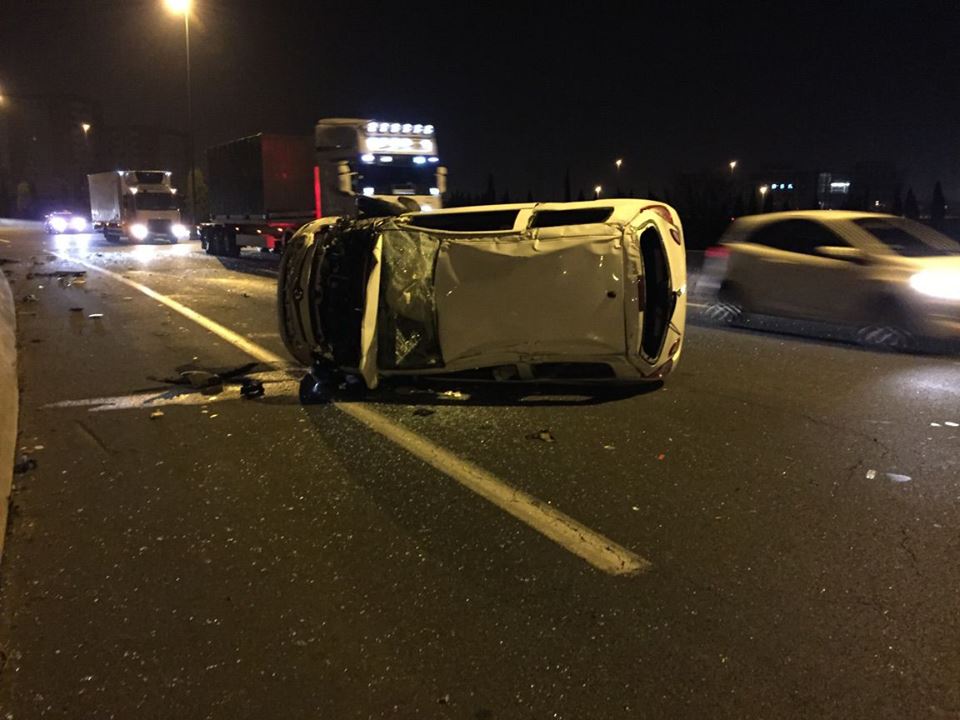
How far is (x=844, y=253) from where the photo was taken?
9.70 meters

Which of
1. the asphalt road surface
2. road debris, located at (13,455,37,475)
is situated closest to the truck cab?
the asphalt road surface

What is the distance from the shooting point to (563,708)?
289 cm

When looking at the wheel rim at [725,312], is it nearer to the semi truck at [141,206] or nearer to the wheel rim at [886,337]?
the wheel rim at [886,337]

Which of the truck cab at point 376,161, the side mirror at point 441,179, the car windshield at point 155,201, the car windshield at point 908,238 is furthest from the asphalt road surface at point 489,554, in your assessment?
the car windshield at point 155,201

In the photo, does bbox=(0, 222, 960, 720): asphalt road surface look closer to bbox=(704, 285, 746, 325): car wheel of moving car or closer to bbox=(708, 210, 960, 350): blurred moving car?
bbox=(708, 210, 960, 350): blurred moving car

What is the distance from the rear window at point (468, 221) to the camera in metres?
7.30

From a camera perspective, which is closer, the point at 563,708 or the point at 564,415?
the point at 563,708

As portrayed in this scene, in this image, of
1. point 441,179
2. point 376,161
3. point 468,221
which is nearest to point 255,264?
point 376,161

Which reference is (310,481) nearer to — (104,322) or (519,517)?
(519,517)

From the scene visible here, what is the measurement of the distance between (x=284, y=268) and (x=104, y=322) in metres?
6.12

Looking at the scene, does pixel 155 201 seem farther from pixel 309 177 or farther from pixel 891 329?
pixel 891 329

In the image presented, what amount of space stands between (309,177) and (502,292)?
18.4 m

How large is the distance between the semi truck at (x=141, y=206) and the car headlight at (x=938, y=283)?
33.3 metres

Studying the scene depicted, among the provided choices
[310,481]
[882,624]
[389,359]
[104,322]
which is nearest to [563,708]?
[882,624]
